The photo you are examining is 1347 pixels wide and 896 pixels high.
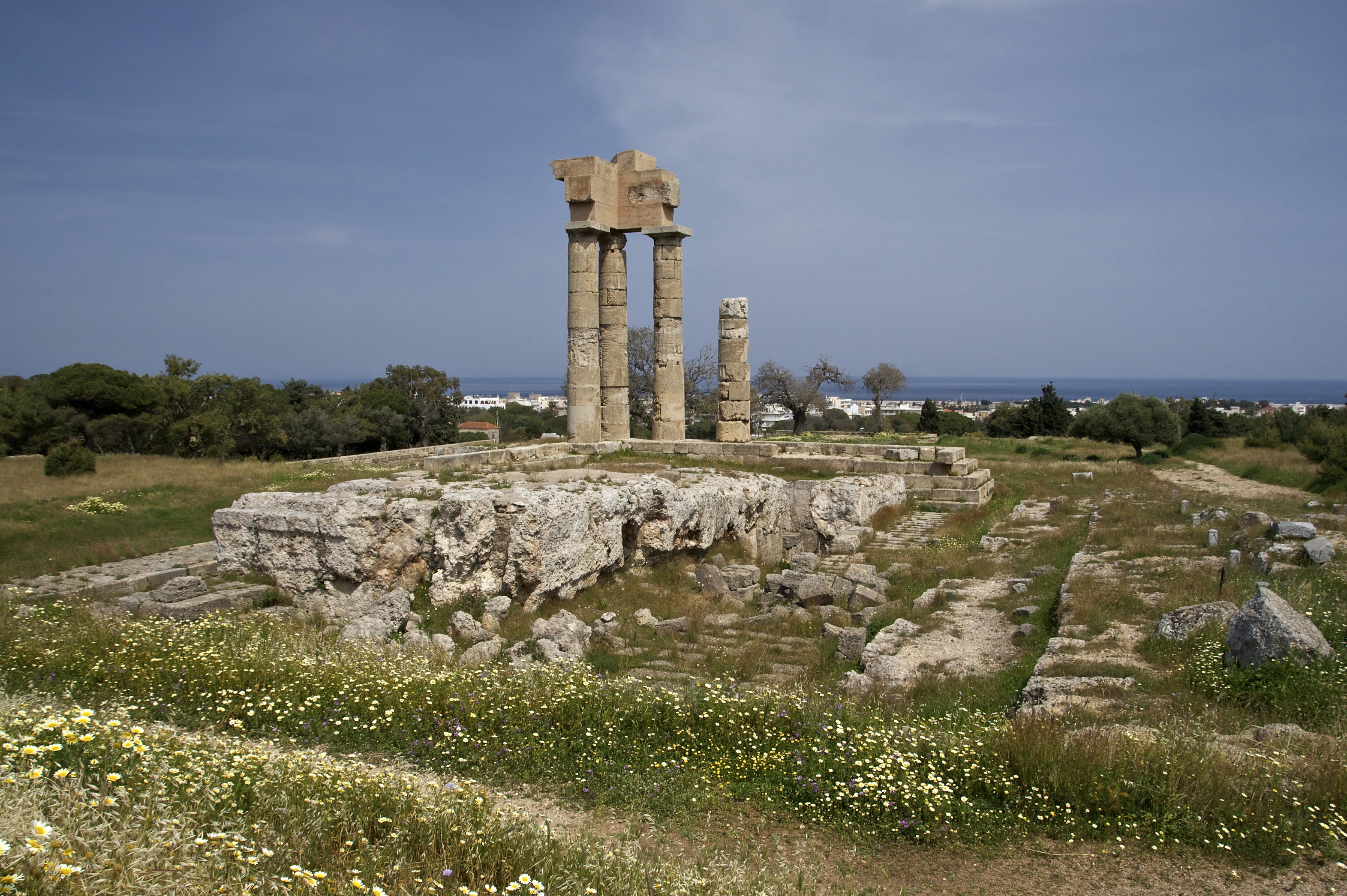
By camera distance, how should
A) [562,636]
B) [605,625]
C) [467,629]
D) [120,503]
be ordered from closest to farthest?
[562,636] → [467,629] → [605,625] → [120,503]

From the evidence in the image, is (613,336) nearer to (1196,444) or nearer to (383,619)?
(383,619)

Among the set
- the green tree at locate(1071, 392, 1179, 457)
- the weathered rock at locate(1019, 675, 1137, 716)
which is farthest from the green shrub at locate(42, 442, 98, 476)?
the green tree at locate(1071, 392, 1179, 457)

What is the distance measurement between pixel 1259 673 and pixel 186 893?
7.02m

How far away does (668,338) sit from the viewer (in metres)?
21.4

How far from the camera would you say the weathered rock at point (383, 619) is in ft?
29.0

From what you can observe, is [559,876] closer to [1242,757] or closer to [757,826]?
[757,826]

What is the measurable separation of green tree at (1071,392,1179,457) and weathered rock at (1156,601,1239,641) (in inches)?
1178

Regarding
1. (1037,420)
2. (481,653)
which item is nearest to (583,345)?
(481,653)

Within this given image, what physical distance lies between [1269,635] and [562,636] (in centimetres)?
621

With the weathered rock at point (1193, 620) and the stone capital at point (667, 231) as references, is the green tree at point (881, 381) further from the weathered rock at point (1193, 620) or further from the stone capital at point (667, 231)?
the weathered rock at point (1193, 620)

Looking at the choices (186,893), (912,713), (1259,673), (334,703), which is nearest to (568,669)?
(334,703)

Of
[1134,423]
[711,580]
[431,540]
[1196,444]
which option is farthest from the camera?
[1134,423]

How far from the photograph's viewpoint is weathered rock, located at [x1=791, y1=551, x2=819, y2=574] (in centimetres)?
1270

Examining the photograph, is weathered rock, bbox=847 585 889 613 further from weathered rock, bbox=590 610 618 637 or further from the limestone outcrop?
the limestone outcrop
